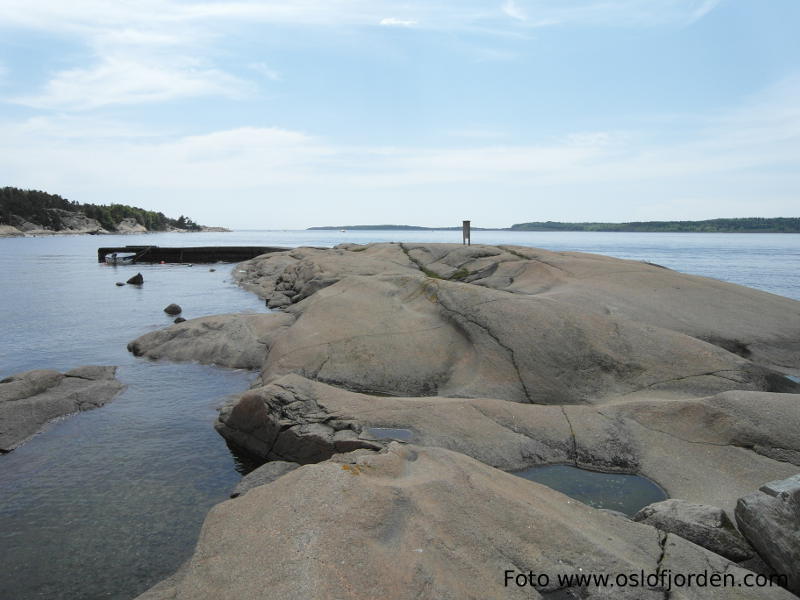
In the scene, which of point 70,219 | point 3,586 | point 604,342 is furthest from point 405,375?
point 70,219

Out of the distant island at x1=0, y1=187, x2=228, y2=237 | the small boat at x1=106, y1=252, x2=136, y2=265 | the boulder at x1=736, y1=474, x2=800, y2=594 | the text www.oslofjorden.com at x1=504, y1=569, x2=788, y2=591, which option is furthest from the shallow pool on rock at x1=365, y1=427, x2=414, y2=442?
the distant island at x1=0, y1=187, x2=228, y2=237

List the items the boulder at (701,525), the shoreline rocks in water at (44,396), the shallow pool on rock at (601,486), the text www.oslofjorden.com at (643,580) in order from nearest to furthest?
1. the text www.oslofjorden.com at (643,580)
2. the boulder at (701,525)
3. the shallow pool on rock at (601,486)
4. the shoreline rocks in water at (44,396)

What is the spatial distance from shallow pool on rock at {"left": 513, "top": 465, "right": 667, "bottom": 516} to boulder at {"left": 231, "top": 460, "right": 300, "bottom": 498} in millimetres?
3171

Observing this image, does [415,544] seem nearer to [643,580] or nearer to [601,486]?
[643,580]

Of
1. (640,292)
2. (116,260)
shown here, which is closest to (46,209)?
(116,260)

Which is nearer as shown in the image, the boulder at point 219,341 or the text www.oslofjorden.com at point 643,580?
the text www.oslofjorden.com at point 643,580

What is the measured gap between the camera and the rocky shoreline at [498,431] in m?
4.14

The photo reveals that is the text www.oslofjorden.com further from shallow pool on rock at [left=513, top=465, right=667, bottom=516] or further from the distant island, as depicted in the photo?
the distant island

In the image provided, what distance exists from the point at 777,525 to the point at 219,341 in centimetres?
1305

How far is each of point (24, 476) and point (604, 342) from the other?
10.2m

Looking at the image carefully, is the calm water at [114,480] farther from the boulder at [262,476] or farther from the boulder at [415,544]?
the boulder at [415,544]

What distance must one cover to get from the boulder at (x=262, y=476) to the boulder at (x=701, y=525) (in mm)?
4394

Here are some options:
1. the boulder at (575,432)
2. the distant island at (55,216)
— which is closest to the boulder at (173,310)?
the boulder at (575,432)

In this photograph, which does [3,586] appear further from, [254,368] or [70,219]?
[70,219]
